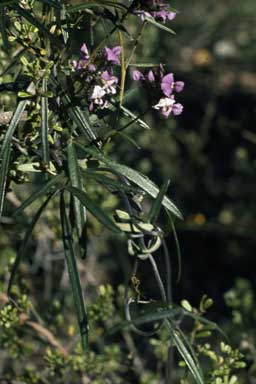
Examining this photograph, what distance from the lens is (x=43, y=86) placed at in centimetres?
141

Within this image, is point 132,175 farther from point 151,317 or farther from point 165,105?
point 151,317

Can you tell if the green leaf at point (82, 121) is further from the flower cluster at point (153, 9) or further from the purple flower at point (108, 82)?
the flower cluster at point (153, 9)

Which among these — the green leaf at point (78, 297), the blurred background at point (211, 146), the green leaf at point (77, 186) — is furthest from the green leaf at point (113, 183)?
the blurred background at point (211, 146)

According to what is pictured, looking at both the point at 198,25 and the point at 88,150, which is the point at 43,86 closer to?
the point at 88,150

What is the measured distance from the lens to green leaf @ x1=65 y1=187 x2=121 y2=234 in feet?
3.85

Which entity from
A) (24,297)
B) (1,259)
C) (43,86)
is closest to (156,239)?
(43,86)

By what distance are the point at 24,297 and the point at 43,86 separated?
89 cm

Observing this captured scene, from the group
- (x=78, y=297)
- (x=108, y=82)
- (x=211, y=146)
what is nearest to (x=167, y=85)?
(x=108, y=82)

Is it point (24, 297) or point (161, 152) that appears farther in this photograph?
point (161, 152)

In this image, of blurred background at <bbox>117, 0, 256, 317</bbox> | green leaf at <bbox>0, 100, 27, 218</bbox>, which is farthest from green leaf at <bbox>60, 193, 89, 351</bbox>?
blurred background at <bbox>117, 0, 256, 317</bbox>

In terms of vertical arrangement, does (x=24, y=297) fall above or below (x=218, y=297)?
above

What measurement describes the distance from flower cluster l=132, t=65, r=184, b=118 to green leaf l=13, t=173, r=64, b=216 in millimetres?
233

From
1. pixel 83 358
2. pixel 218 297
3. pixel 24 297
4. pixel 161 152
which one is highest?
pixel 24 297

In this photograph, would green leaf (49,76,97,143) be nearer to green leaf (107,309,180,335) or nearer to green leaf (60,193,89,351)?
green leaf (60,193,89,351)
